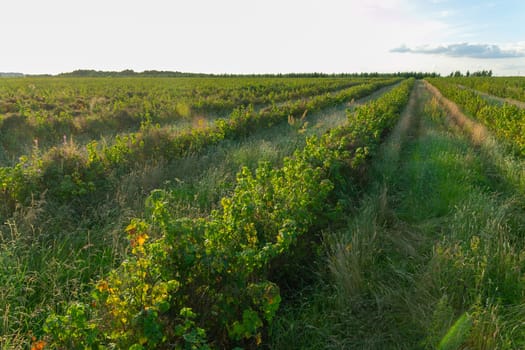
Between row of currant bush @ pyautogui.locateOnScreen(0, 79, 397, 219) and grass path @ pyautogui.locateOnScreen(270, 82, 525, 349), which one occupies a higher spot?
row of currant bush @ pyautogui.locateOnScreen(0, 79, 397, 219)

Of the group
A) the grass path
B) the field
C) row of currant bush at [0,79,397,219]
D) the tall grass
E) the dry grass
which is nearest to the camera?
the field

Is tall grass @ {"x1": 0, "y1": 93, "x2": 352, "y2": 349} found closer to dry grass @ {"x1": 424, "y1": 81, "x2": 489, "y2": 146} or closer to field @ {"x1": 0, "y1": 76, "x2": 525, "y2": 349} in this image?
field @ {"x1": 0, "y1": 76, "x2": 525, "y2": 349}

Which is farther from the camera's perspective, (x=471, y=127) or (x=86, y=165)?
(x=471, y=127)

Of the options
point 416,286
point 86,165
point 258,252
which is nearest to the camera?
point 258,252

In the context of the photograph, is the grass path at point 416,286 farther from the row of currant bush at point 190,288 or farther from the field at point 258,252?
the row of currant bush at point 190,288

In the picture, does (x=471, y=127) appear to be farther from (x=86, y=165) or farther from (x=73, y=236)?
(x=73, y=236)

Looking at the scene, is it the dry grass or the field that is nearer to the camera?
the field

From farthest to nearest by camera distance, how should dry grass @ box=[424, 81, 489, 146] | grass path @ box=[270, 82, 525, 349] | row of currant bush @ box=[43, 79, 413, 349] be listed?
dry grass @ box=[424, 81, 489, 146] < grass path @ box=[270, 82, 525, 349] < row of currant bush @ box=[43, 79, 413, 349]

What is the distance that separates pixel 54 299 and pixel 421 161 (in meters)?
7.48

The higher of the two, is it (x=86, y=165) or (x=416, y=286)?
(x=86, y=165)

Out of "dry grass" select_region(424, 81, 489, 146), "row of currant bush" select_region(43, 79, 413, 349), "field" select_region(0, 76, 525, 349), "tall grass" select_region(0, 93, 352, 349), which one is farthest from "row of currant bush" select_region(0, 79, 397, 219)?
"dry grass" select_region(424, 81, 489, 146)

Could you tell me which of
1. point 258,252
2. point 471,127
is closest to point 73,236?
point 258,252

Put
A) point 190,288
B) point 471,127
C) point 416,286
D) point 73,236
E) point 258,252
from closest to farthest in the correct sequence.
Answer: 1. point 190,288
2. point 258,252
3. point 416,286
4. point 73,236
5. point 471,127

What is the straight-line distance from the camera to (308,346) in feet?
9.73
